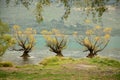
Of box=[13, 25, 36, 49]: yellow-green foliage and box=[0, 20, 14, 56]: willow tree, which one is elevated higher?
box=[0, 20, 14, 56]: willow tree

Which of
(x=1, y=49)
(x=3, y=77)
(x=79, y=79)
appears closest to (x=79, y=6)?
(x=79, y=79)

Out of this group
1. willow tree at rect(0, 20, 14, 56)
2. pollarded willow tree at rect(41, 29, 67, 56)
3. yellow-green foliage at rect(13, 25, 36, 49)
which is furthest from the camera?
yellow-green foliage at rect(13, 25, 36, 49)

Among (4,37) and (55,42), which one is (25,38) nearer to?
(55,42)

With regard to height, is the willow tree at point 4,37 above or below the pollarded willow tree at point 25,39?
above

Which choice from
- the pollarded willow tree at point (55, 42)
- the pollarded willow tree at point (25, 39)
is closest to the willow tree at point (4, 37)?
the pollarded willow tree at point (25, 39)

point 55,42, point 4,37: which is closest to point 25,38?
point 55,42

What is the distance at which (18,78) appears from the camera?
1731 cm

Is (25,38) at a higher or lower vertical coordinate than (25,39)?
higher

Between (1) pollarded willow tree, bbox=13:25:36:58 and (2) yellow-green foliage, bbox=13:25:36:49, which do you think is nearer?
(1) pollarded willow tree, bbox=13:25:36:58

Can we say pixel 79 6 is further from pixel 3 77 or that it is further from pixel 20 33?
pixel 20 33

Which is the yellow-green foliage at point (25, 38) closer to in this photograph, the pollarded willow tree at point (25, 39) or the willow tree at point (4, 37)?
the pollarded willow tree at point (25, 39)

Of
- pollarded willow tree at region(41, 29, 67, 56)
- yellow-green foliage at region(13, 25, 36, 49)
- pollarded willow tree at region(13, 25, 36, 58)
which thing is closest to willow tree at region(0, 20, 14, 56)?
pollarded willow tree at region(13, 25, 36, 58)

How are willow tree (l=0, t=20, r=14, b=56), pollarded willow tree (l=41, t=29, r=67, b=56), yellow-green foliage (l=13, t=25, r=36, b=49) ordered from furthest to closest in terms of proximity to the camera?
yellow-green foliage (l=13, t=25, r=36, b=49) < pollarded willow tree (l=41, t=29, r=67, b=56) < willow tree (l=0, t=20, r=14, b=56)

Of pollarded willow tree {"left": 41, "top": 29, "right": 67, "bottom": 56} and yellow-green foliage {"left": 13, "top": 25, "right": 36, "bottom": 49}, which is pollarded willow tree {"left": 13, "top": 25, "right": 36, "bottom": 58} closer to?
yellow-green foliage {"left": 13, "top": 25, "right": 36, "bottom": 49}
